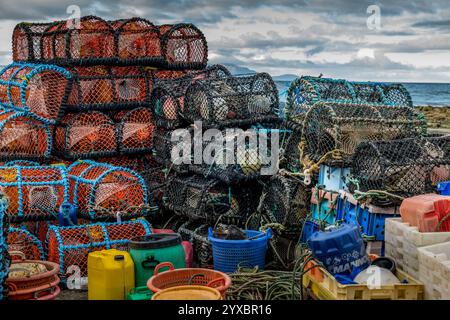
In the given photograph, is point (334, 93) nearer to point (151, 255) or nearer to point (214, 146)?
point (214, 146)

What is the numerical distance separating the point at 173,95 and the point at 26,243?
242 centimetres

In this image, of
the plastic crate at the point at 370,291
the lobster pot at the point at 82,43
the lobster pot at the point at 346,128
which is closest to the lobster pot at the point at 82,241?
the lobster pot at the point at 346,128

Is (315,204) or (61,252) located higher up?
(315,204)

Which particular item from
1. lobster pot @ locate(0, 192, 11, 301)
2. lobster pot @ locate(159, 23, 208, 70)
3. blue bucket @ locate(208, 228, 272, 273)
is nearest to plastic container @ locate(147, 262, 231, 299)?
blue bucket @ locate(208, 228, 272, 273)

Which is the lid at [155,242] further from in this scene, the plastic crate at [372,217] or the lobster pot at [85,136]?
the lobster pot at [85,136]

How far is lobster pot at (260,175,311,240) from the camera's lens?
21.1ft

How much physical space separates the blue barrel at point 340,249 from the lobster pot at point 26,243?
9.75ft

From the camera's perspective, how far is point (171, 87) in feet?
25.2

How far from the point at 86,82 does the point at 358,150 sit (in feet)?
12.4

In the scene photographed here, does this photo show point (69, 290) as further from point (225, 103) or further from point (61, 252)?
point (225, 103)

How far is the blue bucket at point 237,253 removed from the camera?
5.68 metres

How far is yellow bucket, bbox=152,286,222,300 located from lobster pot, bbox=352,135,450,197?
2.07 m
